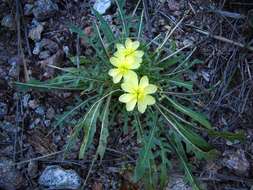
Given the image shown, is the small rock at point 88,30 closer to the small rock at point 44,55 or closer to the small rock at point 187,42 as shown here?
the small rock at point 44,55

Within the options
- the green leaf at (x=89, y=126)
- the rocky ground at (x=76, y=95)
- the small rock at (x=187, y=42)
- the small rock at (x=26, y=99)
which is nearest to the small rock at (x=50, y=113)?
the rocky ground at (x=76, y=95)

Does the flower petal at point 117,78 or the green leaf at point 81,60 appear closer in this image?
the flower petal at point 117,78

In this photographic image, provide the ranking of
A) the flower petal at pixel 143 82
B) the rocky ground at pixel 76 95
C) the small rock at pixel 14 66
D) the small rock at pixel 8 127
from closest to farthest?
the flower petal at pixel 143 82
the rocky ground at pixel 76 95
the small rock at pixel 8 127
the small rock at pixel 14 66

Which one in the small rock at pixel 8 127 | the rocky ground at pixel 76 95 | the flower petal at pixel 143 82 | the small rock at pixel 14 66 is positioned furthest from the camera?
the small rock at pixel 14 66

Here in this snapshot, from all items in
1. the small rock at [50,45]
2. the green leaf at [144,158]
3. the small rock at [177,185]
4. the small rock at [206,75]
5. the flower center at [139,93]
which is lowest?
the small rock at [177,185]

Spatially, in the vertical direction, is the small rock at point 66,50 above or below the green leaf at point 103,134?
above

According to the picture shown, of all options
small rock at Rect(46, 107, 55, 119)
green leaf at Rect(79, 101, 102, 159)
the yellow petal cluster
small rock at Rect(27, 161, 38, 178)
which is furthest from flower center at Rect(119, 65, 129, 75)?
small rock at Rect(27, 161, 38, 178)

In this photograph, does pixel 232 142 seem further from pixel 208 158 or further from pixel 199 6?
pixel 199 6

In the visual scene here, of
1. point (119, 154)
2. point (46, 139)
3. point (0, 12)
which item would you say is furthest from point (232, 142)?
point (0, 12)
